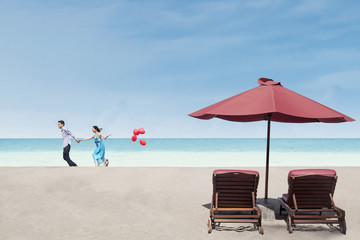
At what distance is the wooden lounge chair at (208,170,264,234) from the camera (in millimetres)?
4461

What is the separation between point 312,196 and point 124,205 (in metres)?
3.34

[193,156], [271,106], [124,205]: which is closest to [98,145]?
[124,205]

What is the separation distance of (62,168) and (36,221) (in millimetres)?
4771

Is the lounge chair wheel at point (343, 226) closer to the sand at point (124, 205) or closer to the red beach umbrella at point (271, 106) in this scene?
the sand at point (124, 205)

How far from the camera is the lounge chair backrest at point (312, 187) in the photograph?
434 centimetres

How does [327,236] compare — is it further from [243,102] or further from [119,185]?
[119,185]

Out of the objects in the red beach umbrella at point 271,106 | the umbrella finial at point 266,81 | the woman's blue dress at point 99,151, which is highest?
the umbrella finial at point 266,81

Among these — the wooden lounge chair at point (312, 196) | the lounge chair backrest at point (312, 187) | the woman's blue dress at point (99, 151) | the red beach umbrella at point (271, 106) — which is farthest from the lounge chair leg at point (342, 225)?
the woman's blue dress at point (99, 151)

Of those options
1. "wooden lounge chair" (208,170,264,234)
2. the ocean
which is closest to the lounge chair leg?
"wooden lounge chair" (208,170,264,234)

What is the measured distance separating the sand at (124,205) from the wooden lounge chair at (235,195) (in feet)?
0.61

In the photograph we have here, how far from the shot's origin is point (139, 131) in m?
11.8

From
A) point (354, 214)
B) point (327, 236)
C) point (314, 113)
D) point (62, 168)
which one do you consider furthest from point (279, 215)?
point (62, 168)

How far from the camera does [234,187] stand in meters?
4.52

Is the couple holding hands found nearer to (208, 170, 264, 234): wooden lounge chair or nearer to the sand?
the sand
